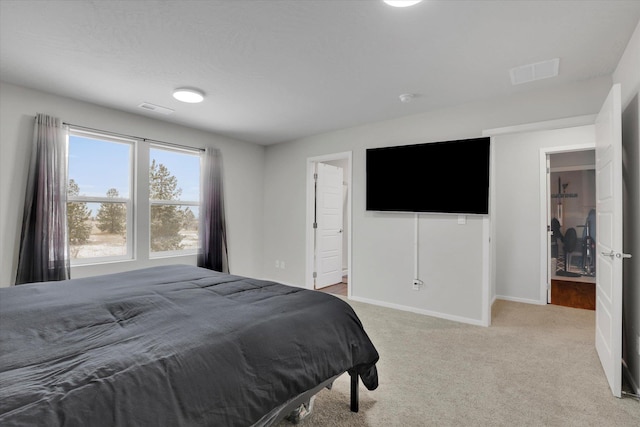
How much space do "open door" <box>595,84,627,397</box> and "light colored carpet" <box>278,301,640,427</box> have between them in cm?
21

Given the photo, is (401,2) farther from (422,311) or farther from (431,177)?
(422,311)

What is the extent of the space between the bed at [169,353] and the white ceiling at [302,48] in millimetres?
1737

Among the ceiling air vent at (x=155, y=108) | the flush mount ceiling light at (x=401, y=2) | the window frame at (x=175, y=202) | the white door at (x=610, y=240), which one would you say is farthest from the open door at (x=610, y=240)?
the window frame at (x=175, y=202)

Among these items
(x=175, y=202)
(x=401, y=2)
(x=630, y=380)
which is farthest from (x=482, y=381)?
(x=175, y=202)

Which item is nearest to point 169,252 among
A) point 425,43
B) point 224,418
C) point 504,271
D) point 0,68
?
point 0,68

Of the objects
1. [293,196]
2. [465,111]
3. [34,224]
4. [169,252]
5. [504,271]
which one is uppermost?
[465,111]

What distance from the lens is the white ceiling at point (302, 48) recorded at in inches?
76.7

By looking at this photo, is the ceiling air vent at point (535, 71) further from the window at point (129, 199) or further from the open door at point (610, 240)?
the window at point (129, 199)

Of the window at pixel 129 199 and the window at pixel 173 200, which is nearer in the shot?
the window at pixel 129 199

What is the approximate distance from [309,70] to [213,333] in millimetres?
2272

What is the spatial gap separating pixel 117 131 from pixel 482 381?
14.6ft

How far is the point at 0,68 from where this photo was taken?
269cm

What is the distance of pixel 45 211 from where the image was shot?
10.3 feet

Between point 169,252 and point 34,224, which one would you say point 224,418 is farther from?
point 169,252
